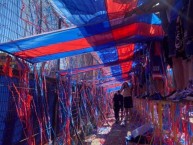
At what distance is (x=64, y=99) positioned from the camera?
5727 mm

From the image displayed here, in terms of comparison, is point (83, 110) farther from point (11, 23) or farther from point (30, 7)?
point (11, 23)

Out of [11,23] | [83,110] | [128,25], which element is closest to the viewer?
[128,25]

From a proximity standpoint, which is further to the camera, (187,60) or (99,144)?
(99,144)

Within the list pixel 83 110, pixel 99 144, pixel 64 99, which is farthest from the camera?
pixel 83 110

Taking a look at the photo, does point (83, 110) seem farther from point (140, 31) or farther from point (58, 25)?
point (140, 31)

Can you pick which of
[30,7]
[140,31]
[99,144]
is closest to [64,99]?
Answer: [99,144]

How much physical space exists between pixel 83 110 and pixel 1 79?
19.2 feet

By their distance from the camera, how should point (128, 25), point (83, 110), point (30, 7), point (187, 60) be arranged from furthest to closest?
1. point (83, 110)
2. point (30, 7)
3. point (128, 25)
4. point (187, 60)

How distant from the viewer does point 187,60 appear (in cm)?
276

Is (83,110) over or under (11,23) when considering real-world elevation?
under

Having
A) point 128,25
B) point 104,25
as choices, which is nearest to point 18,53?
point 104,25

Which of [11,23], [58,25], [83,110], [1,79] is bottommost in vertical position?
[83,110]

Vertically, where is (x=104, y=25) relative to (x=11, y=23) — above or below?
below

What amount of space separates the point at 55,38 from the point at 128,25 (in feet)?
3.25
